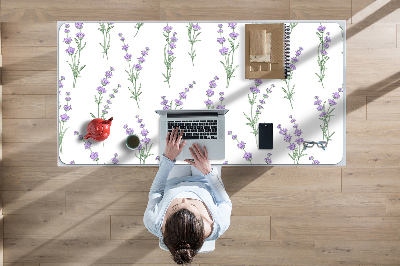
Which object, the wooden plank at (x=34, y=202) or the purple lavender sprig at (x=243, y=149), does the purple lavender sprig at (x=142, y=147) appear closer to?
the purple lavender sprig at (x=243, y=149)

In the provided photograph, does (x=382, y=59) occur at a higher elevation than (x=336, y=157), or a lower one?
higher

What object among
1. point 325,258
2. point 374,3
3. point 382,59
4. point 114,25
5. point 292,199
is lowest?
point 325,258

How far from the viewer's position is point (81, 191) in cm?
170

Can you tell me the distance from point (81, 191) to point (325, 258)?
5.68 feet

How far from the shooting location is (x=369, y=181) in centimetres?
169

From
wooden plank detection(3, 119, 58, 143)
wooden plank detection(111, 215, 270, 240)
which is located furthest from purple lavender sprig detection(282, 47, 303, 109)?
wooden plank detection(3, 119, 58, 143)

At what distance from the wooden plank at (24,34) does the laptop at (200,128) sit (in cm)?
104

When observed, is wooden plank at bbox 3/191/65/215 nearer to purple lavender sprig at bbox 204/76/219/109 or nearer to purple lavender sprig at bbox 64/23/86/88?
purple lavender sprig at bbox 64/23/86/88

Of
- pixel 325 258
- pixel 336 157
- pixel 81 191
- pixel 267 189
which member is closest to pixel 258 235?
pixel 267 189

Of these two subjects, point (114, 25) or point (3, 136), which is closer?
point (114, 25)

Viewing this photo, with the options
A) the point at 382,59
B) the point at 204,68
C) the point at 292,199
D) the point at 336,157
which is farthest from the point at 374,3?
the point at 292,199

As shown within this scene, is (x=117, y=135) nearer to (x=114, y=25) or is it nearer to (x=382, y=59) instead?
(x=114, y=25)

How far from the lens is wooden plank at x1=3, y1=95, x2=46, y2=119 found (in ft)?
5.46

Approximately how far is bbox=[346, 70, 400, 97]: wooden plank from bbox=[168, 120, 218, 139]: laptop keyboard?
1.03 meters
